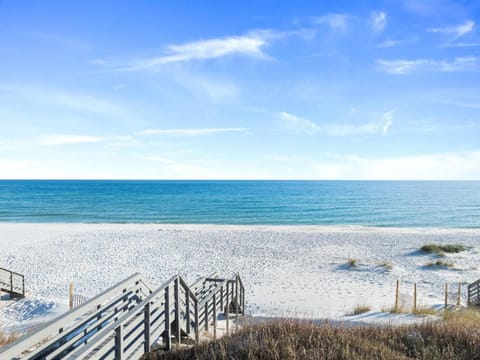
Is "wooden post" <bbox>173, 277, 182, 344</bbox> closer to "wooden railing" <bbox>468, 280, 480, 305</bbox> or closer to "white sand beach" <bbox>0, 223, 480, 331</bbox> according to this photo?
"white sand beach" <bbox>0, 223, 480, 331</bbox>

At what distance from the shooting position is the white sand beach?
14008 millimetres

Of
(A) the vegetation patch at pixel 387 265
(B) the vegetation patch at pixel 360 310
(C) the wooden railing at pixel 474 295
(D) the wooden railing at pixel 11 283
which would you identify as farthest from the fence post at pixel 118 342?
(A) the vegetation patch at pixel 387 265

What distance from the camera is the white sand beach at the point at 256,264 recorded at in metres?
14.0

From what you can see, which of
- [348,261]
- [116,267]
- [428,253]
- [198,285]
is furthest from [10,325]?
[428,253]

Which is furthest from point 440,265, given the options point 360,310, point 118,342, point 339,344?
point 118,342

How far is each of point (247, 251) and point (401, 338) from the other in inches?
782

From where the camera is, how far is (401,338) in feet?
17.7

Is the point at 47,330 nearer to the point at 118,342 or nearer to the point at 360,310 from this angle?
the point at 118,342

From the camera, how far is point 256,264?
21.2 m

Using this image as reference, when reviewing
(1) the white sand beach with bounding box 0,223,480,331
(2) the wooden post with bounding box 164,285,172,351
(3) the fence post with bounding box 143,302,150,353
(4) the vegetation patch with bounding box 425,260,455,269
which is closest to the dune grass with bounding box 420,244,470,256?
(1) the white sand beach with bounding box 0,223,480,331

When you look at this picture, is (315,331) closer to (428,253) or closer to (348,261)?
(348,261)

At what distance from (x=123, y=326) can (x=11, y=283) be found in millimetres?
12715

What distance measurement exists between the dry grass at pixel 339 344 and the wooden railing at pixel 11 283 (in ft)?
40.0

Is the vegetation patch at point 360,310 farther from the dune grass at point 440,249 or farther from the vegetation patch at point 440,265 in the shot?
the dune grass at point 440,249
